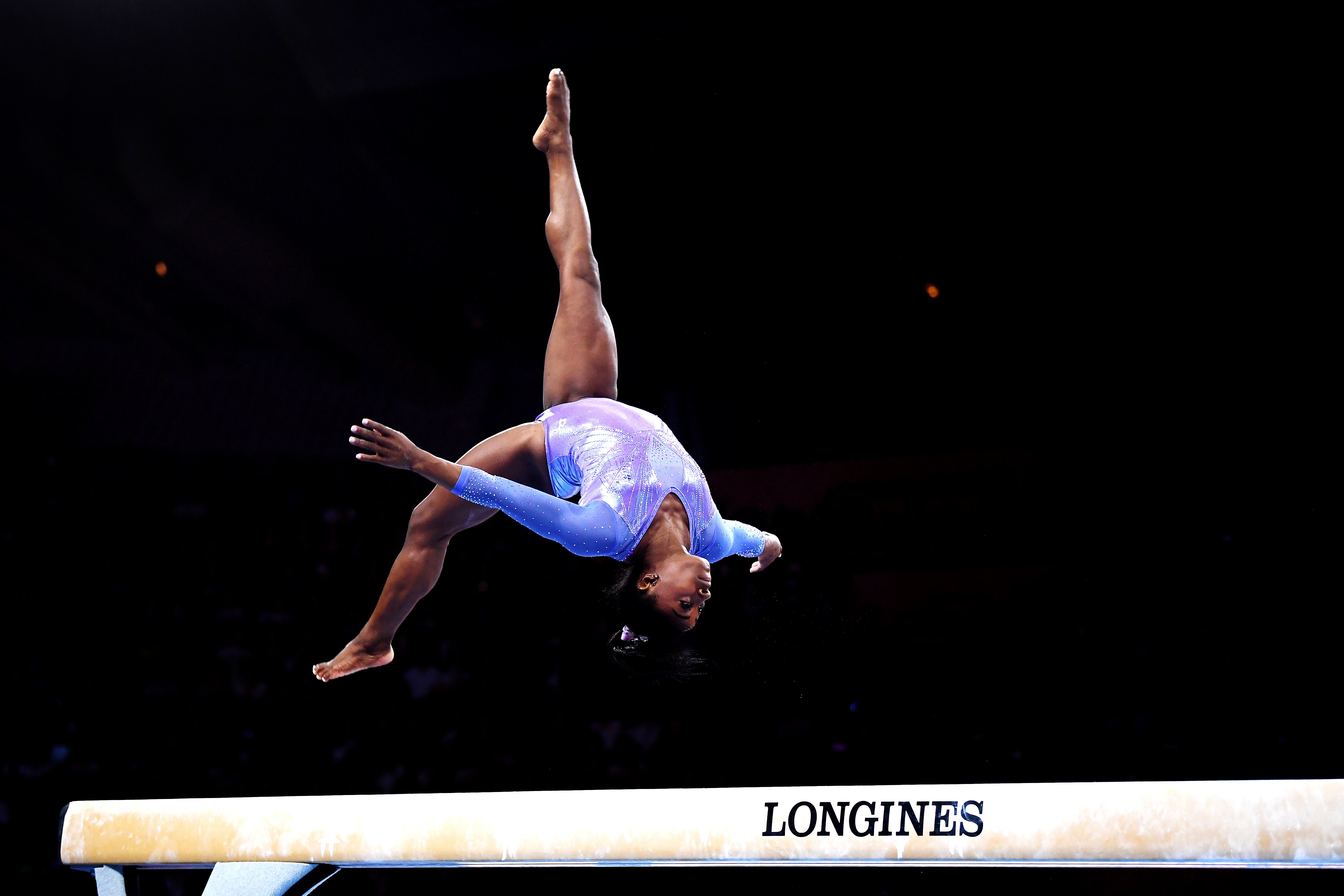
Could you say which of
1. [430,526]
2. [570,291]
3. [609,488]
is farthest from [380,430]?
[570,291]

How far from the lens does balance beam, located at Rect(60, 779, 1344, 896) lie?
1914 mm

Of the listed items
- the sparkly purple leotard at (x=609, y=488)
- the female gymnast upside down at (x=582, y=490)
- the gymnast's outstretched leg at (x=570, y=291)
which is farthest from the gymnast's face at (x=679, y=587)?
the gymnast's outstretched leg at (x=570, y=291)

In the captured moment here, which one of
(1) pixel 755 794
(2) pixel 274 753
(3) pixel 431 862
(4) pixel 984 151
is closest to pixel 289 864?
(3) pixel 431 862

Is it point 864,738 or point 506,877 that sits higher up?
point 864,738

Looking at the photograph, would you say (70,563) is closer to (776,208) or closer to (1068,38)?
(776,208)

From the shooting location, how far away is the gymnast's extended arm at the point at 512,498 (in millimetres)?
2580

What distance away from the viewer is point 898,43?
13.7 ft

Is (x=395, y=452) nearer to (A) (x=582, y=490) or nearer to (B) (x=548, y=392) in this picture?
(A) (x=582, y=490)

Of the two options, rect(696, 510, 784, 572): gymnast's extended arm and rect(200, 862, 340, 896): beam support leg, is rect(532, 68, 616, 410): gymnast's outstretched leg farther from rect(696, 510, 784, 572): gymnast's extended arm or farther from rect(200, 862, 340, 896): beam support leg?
rect(200, 862, 340, 896): beam support leg

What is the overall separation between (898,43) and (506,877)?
367 centimetres

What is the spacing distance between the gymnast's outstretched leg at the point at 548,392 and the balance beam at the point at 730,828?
83 centimetres

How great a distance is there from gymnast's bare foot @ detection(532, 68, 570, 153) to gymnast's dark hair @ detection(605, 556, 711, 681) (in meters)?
1.43

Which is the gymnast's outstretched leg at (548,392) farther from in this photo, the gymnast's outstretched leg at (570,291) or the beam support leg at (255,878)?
the beam support leg at (255,878)

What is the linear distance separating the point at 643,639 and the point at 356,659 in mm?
986
